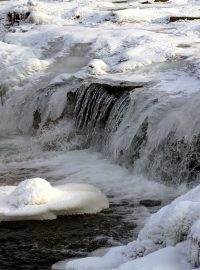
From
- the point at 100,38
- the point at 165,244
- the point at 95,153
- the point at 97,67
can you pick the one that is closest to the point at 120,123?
the point at 95,153

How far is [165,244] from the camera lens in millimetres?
4938

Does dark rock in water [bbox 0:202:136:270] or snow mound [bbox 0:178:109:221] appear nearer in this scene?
dark rock in water [bbox 0:202:136:270]

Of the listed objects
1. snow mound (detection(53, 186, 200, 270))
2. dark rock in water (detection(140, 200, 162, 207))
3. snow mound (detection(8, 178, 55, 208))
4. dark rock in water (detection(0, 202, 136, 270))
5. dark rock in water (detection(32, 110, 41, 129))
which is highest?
snow mound (detection(53, 186, 200, 270))

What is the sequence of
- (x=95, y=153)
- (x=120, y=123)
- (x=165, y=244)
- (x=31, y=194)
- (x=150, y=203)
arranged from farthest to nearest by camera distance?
(x=95, y=153) → (x=120, y=123) → (x=150, y=203) → (x=31, y=194) → (x=165, y=244)

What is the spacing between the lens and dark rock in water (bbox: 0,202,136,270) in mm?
6098

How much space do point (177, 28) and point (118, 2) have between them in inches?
276

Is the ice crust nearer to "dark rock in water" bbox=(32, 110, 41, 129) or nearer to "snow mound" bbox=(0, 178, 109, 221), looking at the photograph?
"dark rock in water" bbox=(32, 110, 41, 129)

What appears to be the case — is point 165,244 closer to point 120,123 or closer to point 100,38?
point 120,123

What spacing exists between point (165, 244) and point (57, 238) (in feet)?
6.81

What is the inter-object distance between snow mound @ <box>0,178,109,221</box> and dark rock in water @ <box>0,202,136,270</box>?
125 millimetres

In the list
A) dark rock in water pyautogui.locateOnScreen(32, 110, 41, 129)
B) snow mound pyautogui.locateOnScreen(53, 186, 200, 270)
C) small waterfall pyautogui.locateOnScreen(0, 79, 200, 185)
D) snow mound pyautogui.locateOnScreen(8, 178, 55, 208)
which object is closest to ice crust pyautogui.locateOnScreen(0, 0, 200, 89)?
small waterfall pyautogui.locateOnScreen(0, 79, 200, 185)

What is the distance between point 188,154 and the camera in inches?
341

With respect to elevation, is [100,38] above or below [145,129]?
above

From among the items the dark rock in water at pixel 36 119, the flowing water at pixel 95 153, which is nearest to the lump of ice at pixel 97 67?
the flowing water at pixel 95 153
